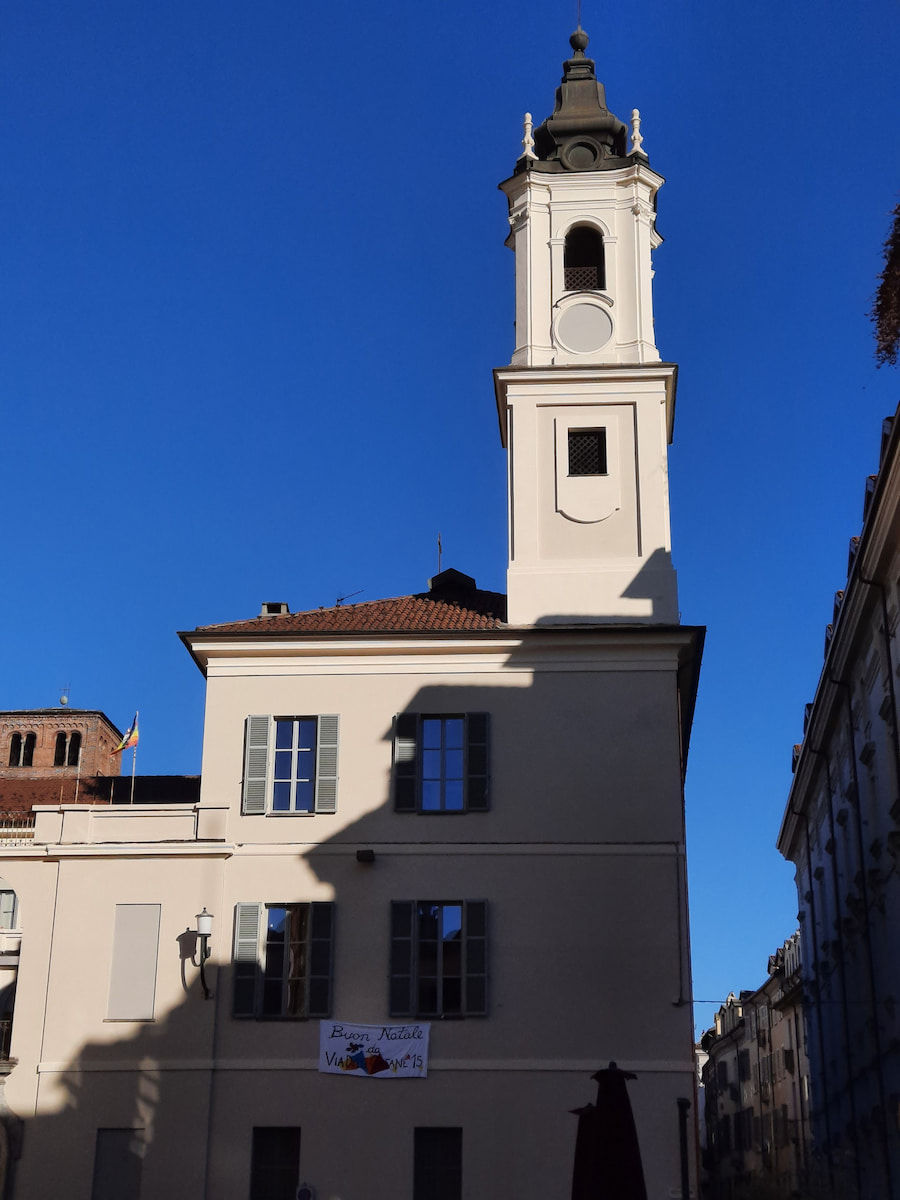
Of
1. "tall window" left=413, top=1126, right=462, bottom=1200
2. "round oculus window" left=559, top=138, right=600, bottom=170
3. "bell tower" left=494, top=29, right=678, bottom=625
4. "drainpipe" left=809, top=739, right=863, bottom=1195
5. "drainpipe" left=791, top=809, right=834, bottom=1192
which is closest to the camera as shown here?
"tall window" left=413, top=1126, right=462, bottom=1200

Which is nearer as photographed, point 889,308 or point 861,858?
point 889,308

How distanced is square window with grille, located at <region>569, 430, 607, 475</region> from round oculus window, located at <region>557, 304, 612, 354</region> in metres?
2.03

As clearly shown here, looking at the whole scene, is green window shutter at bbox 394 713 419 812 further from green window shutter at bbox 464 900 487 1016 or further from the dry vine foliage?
the dry vine foliage

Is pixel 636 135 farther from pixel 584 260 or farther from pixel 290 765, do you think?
pixel 290 765

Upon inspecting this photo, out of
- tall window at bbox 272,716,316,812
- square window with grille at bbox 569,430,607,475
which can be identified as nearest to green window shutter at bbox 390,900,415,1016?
tall window at bbox 272,716,316,812

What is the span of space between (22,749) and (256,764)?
3273 cm

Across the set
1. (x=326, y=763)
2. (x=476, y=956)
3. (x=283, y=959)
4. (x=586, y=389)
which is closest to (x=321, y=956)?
(x=283, y=959)

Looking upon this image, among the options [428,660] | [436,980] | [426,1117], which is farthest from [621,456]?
[426,1117]

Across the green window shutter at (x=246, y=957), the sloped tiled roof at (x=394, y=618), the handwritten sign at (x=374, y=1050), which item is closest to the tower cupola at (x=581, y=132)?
the sloped tiled roof at (x=394, y=618)

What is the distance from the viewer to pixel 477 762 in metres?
26.2

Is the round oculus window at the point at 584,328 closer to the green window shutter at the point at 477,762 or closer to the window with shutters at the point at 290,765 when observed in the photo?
the green window shutter at the point at 477,762

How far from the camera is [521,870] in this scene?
1002 inches

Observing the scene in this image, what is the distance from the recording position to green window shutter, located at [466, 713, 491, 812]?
85.1ft

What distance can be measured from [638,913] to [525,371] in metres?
11.6
